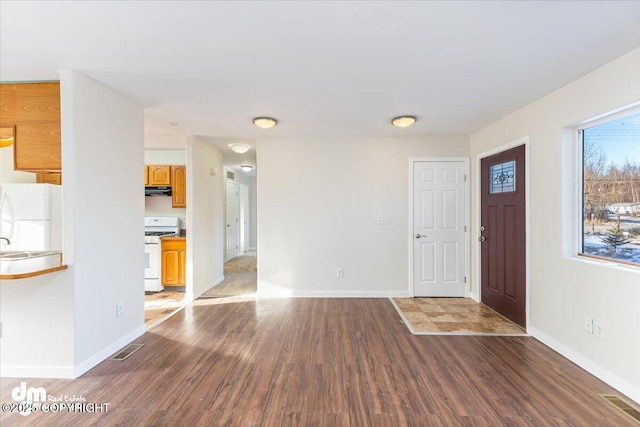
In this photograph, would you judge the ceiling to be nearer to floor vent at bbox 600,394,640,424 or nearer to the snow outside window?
the snow outside window

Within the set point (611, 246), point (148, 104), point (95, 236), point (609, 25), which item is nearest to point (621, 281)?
point (611, 246)

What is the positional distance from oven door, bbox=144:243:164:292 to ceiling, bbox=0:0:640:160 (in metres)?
2.41

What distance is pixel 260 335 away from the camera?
3211mm

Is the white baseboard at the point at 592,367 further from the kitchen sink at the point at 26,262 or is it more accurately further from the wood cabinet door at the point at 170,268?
the wood cabinet door at the point at 170,268

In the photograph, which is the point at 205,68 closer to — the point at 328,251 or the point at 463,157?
the point at 328,251

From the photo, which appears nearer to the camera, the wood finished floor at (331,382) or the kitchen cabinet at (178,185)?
the wood finished floor at (331,382)

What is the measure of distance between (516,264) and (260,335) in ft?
9.78

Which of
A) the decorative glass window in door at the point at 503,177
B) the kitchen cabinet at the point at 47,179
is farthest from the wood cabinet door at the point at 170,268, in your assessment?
the decorative glass window in door at the point at 503,177

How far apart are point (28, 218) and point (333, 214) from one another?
3.48m

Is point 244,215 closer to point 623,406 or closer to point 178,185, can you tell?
point 178,185

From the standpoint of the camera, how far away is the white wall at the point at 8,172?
3.33 metres

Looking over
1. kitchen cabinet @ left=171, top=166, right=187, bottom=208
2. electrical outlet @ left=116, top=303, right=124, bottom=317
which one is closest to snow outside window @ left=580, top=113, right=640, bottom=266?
electrical outlet @ left=116, top=303, right=124, bottom=317

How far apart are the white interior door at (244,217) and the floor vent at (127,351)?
643cm

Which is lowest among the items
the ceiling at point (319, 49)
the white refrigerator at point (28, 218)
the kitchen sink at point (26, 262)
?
the kitchen sink at point (26, 262)
